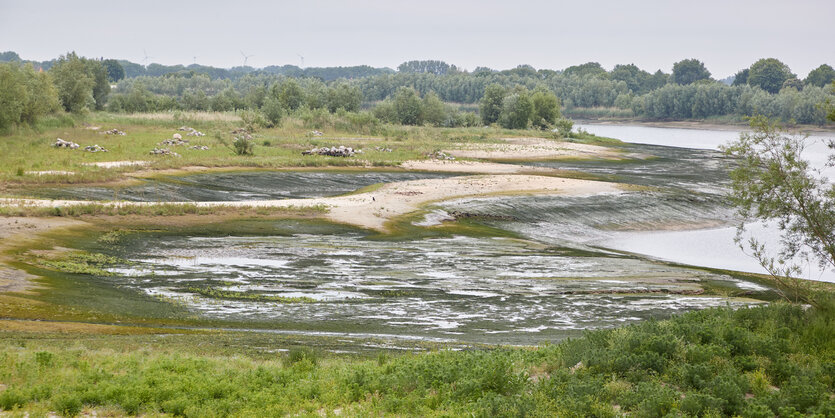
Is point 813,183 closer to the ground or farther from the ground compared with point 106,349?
farther from the ground

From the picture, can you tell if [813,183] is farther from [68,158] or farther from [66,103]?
[66,103]

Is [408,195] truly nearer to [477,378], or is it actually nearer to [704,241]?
[704,241]

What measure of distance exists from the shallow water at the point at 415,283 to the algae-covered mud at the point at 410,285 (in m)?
0.04

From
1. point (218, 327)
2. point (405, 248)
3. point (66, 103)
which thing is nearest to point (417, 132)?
point (66, 103)

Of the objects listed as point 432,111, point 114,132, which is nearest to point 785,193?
point 114,132

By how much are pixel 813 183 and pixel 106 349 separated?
15246mm

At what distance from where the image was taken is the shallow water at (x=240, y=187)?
37969mm

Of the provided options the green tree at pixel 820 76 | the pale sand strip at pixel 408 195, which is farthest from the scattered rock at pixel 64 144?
the green tree at pixel 820 76

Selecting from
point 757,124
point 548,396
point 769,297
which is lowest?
point 769,297

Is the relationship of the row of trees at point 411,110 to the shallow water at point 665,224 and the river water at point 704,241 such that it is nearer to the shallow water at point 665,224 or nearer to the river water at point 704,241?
the river water at point 704,241

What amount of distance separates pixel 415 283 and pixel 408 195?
19.6 meters

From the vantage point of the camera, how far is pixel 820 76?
192 metres

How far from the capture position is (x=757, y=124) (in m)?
17.0

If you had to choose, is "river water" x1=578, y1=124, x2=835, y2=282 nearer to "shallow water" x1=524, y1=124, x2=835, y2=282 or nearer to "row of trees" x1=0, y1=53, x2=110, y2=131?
"shallow water" x1=524, y1=124, x2=835, y2=282
